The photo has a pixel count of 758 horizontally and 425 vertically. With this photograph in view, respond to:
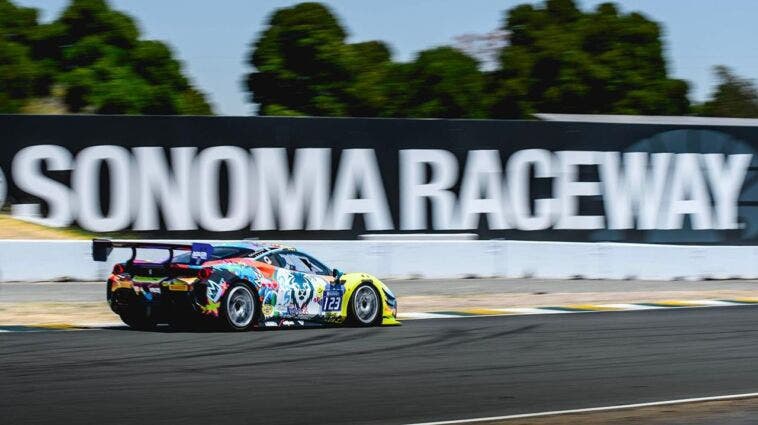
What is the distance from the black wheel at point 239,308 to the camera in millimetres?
13141

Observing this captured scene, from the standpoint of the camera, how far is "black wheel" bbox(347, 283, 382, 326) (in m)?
14.4

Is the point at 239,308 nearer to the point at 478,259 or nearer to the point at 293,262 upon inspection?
the point at 293,262

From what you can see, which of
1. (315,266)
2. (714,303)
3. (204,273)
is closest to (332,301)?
(315,266)

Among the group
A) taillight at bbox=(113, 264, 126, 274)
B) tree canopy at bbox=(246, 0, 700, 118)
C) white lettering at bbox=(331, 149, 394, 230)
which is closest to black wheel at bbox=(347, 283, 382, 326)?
taillight at bbox=(113, 264, 126, 274)

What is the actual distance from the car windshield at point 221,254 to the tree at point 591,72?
1798 inches

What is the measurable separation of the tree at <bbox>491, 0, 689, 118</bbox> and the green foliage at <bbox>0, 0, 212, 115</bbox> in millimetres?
15354

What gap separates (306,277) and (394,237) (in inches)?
382

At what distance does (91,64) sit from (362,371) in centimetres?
4518

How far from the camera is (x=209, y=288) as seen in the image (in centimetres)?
1285

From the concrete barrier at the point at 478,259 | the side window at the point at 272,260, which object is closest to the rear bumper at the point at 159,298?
the side window at the point at 272,260

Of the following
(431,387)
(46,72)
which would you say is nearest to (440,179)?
(431,387)

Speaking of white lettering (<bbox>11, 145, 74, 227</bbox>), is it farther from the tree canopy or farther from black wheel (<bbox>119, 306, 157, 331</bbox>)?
the tree canopy

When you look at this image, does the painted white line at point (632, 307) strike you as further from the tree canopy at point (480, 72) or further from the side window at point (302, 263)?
the tree canopy at point (480, 72)

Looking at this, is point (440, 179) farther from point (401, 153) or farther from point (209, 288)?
point (209, 288)
